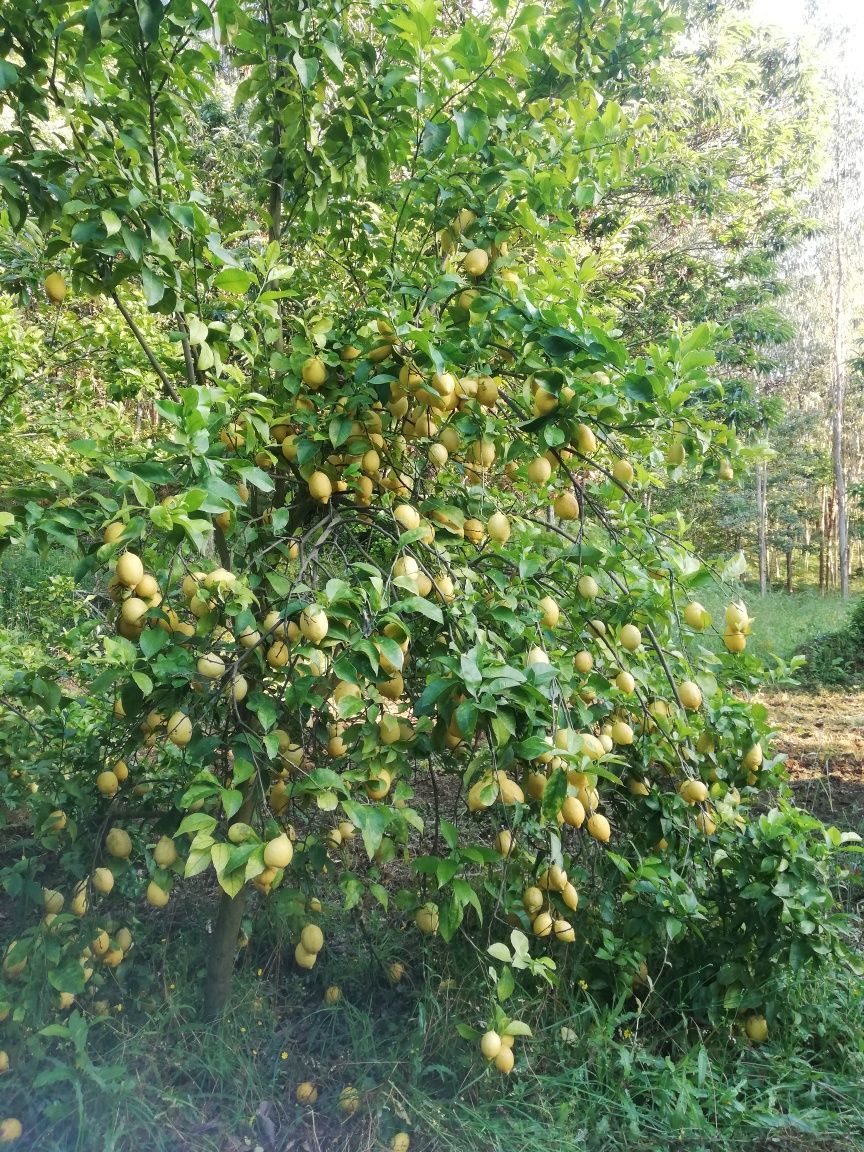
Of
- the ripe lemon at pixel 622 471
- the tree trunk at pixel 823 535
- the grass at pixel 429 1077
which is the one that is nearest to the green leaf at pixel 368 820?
the grass at pixel 429 1077

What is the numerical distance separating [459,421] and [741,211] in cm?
775

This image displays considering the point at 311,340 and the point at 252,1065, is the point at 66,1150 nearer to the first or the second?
the point at 252,1065

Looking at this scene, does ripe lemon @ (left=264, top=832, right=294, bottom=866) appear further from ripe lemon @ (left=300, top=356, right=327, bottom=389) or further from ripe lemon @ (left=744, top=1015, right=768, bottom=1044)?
ripe lemon @ (left=744, top=1015, right=768, bottom=1044)

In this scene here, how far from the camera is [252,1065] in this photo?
203 centimetres

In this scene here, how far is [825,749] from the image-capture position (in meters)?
4.64

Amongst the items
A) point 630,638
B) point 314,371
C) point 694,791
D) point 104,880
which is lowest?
point 104,880

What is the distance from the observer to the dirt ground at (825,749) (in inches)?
151

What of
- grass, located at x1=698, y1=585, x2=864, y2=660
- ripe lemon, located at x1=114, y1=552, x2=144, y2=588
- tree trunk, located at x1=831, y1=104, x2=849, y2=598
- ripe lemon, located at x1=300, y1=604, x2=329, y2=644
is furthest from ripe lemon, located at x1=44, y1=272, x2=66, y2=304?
tree trunk, located at x1=831, y1=104, x2=849, y2=598

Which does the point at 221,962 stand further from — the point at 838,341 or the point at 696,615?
the point at 838,341

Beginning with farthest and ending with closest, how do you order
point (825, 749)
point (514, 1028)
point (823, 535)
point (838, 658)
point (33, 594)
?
1. point (823, 535)
2. point (838, 658)
3. point (825, 749)
4. point (33, 594)
5. point (514, 1028)

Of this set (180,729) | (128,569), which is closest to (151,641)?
(128,569)

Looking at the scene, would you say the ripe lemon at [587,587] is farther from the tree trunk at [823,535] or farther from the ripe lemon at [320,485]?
the tree trunk at [823,535]

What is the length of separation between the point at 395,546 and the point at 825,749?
3650 mm

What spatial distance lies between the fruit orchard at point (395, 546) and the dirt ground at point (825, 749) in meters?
1.33
